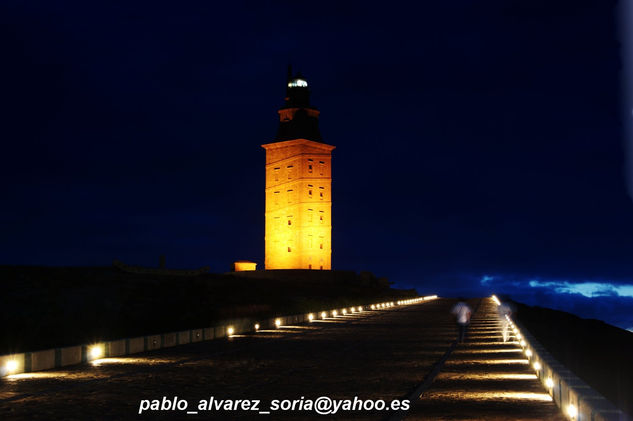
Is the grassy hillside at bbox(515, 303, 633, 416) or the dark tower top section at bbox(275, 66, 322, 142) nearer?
the grassy hillside at bbox(515, 303, 633, 416)

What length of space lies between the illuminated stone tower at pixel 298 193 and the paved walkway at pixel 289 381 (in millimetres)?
67762

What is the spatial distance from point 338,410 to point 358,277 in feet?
257

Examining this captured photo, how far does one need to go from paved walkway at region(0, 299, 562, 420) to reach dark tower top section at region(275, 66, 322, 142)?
2937 inches

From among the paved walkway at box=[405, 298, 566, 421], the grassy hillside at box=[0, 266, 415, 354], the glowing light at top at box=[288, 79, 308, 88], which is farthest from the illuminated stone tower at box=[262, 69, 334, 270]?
the paved walkway at box=[405, 298, 566, 421]

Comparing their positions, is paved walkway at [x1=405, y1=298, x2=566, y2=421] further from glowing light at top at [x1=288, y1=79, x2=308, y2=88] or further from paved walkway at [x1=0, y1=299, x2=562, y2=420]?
glowing light at top at [x1=288, y1=79, x2=308, y2=88]

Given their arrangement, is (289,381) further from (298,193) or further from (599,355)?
(298,193)

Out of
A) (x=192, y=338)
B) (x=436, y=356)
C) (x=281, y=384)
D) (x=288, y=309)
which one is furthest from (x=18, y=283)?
(x=281, y=384)

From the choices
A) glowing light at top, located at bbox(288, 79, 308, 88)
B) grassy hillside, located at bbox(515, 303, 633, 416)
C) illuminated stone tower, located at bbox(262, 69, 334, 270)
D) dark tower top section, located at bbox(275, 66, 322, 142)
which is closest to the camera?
grassy hillside, located at bbox(515, 303, 633, 416)

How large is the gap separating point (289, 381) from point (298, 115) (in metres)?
86.4

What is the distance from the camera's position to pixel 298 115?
100 meters

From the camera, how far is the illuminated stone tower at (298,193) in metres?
93.8

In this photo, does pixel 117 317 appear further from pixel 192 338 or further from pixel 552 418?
pixel 552 418

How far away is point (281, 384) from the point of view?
585 inches

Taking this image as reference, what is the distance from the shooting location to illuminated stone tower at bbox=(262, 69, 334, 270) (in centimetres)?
9375
